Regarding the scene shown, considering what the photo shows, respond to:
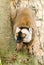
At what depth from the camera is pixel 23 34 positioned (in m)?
1.97

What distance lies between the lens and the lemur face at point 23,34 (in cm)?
194

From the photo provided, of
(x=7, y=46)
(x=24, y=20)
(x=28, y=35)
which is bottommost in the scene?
(x=7, y=46)

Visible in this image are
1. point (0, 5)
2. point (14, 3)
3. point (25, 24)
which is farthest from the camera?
point (14, 3)

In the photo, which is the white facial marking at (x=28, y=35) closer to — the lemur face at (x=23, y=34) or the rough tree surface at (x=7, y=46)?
the lemur face at (x=23, y=34)

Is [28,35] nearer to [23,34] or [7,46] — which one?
[23,34]

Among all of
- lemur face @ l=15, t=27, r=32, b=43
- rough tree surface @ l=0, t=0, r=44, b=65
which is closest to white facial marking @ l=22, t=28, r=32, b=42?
lemur face @ l=15, t=27, r=32, b=43

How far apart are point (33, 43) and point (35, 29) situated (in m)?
0.15

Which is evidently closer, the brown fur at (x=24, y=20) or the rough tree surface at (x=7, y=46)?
the rough tree surface at (x=7, y=46)

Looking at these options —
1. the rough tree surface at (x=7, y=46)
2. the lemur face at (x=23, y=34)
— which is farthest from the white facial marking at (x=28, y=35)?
the rough tree surface at (x=7, y=46)

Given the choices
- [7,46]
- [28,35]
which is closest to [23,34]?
[28,35]

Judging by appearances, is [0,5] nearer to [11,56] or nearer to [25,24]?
[25,24]

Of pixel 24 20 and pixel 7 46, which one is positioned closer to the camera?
pixel 7 46

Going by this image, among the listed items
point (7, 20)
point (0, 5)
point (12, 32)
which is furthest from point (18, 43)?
point (0, 5)

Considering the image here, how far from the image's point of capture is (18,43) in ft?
6.65
